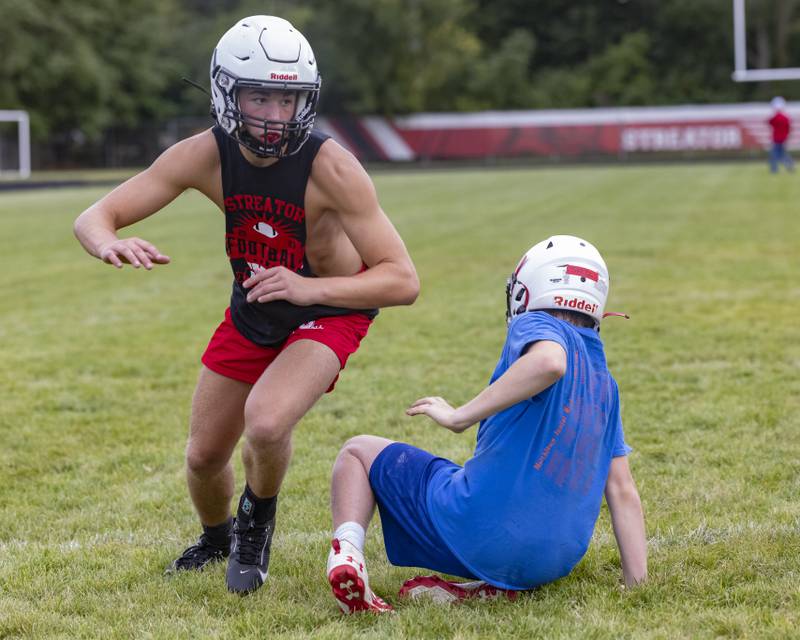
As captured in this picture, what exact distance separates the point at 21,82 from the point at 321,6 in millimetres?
16356

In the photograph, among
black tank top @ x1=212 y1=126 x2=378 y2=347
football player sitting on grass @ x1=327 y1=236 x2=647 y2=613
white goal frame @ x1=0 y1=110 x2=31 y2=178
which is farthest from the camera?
white goal frame @ x1=0 y1=110 x2=31 y2=178

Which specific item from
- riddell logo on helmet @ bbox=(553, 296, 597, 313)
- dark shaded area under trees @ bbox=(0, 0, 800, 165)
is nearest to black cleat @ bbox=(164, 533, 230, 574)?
riddell logo on helmet @ bbox=(553, 296, 597, 313)

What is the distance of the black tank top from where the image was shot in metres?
4.12

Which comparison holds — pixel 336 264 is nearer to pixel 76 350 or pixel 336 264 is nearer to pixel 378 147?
pixel 76 350

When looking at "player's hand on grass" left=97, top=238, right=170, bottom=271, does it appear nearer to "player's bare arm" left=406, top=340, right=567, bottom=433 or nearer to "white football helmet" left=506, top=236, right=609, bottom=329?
"player's bare arm" left=406, top=340, right=567, bottom=433

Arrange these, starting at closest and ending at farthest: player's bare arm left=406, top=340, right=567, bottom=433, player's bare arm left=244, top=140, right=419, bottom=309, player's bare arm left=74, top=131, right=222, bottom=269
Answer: player's bare arm left=406, top=340, right=567, bottom=433
player's bare arm left=244, top=140, right=419, bottom=309
player's bare arm left=74, top=131, right=222, bottom=269

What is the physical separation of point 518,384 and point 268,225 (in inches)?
48.5

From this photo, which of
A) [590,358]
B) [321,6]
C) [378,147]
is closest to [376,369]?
[590,358]

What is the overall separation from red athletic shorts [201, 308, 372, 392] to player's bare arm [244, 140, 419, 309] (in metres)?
0.19

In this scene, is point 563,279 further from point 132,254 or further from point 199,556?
point 199,556

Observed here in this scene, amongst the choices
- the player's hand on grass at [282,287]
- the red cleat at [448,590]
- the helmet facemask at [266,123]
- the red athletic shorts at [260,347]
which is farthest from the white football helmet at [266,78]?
the red cleat at [448,590]

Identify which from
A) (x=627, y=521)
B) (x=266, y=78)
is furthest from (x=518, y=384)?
(x=266, y=78)

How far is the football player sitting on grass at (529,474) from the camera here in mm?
3605

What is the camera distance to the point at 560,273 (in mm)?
3658
